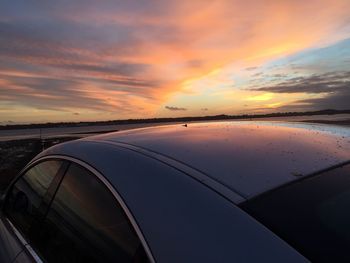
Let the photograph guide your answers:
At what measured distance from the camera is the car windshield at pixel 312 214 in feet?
5.00

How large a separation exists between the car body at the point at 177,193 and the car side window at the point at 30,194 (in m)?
0.02

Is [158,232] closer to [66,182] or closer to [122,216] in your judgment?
[122,216]

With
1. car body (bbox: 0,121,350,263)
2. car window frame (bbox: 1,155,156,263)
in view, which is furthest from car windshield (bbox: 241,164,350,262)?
car window frame (bbox: 1,155,156,263)

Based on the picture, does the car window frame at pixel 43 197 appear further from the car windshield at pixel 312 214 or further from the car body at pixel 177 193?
the car windshield at pixel 312 214

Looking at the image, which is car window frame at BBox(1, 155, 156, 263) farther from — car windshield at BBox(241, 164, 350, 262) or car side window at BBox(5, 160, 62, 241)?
car windshield at BBox(241, 164, 350, 262)

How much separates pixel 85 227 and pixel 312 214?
1.24 metres

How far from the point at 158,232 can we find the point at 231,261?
0.38 meters

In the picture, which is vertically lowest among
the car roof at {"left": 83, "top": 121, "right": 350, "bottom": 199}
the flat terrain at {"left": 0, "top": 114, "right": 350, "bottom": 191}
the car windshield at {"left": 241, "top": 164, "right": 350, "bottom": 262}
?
the flat terrain at {"left": 0, "top": 114, "right": 350, "bottom": 191}

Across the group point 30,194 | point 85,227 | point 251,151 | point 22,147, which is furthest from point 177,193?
point 22,147

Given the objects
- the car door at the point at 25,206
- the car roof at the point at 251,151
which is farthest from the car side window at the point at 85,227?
the car roof at the point at 251,151

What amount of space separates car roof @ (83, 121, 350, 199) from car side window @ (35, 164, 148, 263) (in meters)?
0.35

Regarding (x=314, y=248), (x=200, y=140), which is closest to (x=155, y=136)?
(x=200, y=140)

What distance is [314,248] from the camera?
1.51 metres

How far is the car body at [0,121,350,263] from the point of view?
1.62 m
